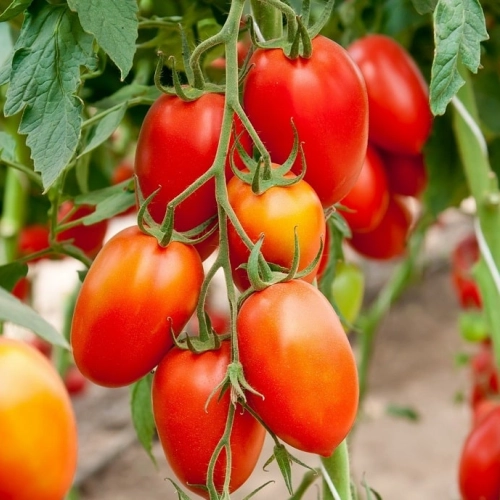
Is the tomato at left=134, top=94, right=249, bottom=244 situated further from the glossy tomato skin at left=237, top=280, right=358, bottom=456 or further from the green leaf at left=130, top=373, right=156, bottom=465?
the green leaf at left=130, top=373, right=156, bottom=465

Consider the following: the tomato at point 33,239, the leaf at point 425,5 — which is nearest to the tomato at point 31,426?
the leaf at point 425,5

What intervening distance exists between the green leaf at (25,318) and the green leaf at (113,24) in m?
0.12

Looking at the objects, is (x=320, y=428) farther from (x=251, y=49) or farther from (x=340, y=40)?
(x=340, y=40)

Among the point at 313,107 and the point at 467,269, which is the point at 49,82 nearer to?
the point at 313,107

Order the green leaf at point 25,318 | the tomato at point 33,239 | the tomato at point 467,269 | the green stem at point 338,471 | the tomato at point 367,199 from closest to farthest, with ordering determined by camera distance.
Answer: the green leaf at point 25,318, the green stem at point 338,471, the tomato at point 367,199, the tomato at point 33,239, the tomato at point 467,269

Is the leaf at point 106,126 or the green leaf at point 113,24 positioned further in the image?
the leaf at point 106,126

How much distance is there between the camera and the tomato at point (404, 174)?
820 millimetres

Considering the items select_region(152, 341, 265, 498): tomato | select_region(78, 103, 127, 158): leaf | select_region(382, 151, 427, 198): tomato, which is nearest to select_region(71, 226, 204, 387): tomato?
select_region(152, 341, 265, 498): tomato

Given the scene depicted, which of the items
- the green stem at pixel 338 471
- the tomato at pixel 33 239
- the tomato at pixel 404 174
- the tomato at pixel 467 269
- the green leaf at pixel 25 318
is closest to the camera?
the green leaf at pixel 25 318

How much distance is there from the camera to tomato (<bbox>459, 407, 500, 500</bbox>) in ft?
2.59

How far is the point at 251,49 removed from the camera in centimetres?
49

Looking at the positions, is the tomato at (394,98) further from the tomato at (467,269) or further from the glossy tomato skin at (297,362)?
the tomato at (467,269)

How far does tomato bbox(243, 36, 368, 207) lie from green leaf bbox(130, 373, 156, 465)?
0.22 m

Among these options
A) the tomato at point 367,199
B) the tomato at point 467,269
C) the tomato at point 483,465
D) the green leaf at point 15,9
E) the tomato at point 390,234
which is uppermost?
the green leaf at point 15,9
